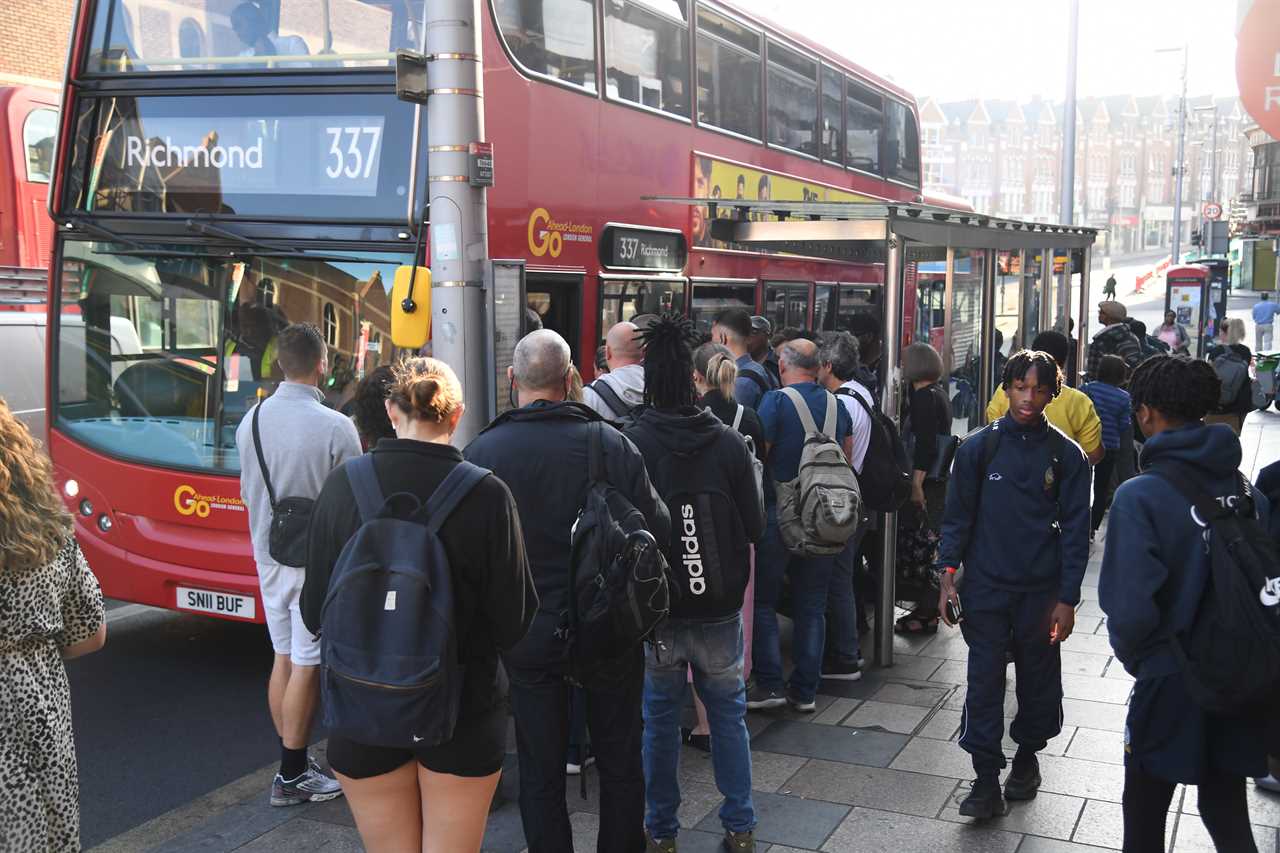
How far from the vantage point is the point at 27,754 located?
2.79 metres

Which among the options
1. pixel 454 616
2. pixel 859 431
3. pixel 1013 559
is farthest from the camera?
pixel 859 431

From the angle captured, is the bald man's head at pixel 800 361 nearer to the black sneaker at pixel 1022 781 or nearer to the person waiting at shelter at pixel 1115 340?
the black sneaker at pixel 1022 781

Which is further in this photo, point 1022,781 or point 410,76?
point 410,76

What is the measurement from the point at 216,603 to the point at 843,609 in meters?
3.22

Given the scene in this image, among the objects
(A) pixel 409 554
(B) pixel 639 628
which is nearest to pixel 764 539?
(B) pixel 639 628

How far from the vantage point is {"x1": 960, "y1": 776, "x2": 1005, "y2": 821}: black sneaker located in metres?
Answer: 4.57

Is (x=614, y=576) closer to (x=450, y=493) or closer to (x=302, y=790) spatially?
(x=450, y=493)

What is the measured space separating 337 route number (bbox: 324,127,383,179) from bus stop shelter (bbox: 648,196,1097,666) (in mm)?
2416

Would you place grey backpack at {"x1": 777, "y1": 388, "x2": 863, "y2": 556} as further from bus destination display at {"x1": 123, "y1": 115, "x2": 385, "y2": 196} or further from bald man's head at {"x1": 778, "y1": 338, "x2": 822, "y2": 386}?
bus destination display at {"x1": 123, "y1": 115, "x2": 385, "y2": 196}

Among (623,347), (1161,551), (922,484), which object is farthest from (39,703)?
(922,484)

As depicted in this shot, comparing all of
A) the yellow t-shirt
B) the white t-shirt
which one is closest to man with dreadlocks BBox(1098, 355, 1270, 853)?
the white t-shirt

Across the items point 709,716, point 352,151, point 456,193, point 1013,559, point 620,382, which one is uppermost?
point 352,151

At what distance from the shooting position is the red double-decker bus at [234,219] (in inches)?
245

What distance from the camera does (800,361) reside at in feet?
19.3
